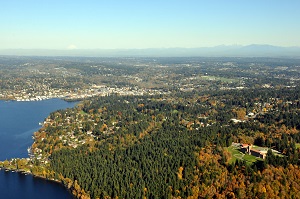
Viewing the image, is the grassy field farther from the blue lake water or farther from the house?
the blue lake water

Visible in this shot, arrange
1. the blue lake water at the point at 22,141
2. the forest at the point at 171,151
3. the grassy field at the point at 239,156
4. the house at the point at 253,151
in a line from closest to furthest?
the forest at the point at 171,151 → the blue lake water at the point at 22,141 → the grassy field at the point at 239,156 → the house at the point at 253,151

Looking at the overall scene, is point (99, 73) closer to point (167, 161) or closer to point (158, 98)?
point (158, 98)

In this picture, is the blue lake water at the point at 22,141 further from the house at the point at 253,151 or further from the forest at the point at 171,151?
the house at the point at 253,151

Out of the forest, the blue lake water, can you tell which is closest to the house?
the forest

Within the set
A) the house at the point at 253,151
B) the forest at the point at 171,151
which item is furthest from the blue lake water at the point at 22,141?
the house at the point at 253,151

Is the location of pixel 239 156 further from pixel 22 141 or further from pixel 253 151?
pixel 22 141

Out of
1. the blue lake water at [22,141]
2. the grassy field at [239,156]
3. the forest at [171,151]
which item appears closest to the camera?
the forest at [171,151]

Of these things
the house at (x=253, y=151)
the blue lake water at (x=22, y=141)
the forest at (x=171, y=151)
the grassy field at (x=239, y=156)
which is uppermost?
the house at (x=253, y=151)

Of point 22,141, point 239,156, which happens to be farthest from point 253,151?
point 22,141
